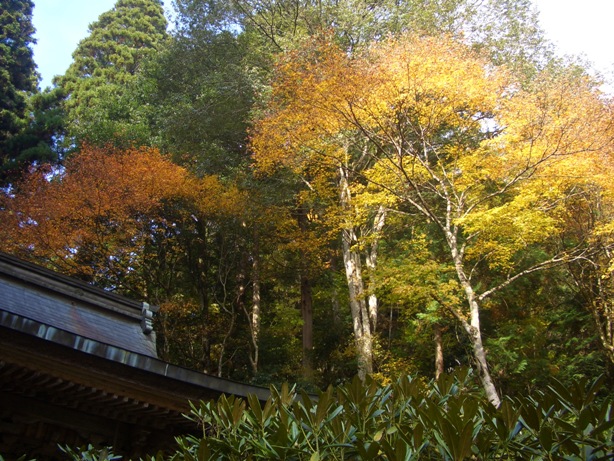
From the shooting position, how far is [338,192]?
16297 mm

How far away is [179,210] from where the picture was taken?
55.1 feet

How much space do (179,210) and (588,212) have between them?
12730mm

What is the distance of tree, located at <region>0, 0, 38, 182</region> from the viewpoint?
63.7 ft

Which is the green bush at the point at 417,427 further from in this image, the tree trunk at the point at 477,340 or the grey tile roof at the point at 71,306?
the tree trunk at the point at 477,340

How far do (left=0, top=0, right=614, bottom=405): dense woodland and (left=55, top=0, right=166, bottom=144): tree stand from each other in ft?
2.84

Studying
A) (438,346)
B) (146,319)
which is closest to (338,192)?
(438,346)

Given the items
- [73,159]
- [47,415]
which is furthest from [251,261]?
[47,415]

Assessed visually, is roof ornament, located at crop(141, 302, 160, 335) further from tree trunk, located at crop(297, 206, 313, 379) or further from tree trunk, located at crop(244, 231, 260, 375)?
tree trunk, located at crop(297, 206, 313, 379)

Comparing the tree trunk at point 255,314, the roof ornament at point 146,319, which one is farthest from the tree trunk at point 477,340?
the tree trunk at point 255,314

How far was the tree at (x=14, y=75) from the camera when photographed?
19422 mm

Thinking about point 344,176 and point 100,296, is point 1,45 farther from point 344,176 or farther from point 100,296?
point 100,296

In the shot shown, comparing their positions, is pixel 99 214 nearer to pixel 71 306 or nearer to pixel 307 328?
pixel 307 328

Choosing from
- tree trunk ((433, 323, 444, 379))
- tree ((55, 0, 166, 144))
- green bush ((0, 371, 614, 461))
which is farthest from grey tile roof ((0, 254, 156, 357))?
tree ((55, 0, 166, 144))

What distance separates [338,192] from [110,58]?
17.0 meters
